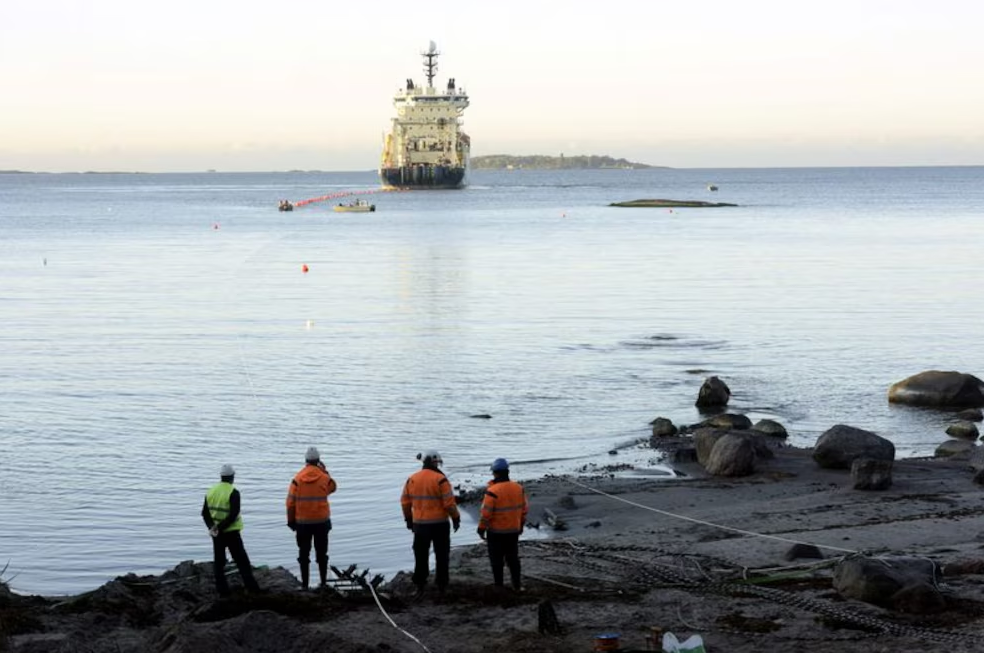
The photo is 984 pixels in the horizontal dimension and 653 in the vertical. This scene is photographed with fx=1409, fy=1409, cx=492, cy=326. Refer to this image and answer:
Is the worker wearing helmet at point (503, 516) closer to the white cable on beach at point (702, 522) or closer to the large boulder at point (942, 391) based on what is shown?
the white cable on beach at point (702, 522)

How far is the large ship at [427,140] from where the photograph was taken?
17900 centimetres

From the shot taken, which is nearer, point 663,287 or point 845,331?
point 845,331

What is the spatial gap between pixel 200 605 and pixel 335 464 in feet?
33.9

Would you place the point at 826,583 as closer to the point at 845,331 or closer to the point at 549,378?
the point at 549,378

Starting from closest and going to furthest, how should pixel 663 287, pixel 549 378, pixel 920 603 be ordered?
pixel 920 603
pixel 549 378
pixel 663 287

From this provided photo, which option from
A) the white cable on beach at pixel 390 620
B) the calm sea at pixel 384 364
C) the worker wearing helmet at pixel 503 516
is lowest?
the calm sea at pixel 384 364

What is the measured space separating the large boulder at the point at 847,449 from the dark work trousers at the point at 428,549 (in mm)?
10202

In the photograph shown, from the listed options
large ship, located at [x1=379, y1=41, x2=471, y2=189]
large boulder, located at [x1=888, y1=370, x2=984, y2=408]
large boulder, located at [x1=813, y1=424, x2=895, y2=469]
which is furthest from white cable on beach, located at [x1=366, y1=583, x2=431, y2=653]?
large ship, located at [x1=379, y1=41, x2=471, y2=189]

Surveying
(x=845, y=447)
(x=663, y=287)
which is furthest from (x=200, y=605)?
(x=663, y=287)

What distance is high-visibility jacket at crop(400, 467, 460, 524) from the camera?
1480 cm

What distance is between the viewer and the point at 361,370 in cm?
3588

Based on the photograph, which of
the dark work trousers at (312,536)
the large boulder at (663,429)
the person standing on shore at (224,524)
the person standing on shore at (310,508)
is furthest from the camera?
the large boulder at (663,429)

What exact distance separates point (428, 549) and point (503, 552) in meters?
0.80

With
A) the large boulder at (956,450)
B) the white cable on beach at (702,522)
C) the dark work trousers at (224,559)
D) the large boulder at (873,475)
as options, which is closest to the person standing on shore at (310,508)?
the dark work trousers at (224,559)
